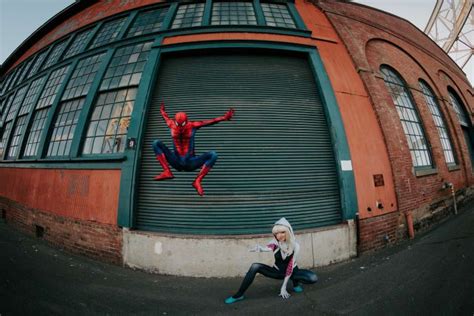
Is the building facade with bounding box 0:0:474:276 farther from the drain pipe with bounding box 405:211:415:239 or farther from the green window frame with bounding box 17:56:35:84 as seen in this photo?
the green window frame with bounding box 17:56:35:84

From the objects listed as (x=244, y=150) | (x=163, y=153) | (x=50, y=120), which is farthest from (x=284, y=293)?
(x=50, y=120)

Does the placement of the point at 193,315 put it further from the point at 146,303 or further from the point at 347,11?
the point at 347,11

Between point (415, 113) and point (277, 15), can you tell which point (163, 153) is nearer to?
point (277, 15)

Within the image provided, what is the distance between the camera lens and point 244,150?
15.6ft

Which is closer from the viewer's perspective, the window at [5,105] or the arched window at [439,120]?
the arched window at [439,120]

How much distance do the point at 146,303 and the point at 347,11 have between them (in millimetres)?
11066

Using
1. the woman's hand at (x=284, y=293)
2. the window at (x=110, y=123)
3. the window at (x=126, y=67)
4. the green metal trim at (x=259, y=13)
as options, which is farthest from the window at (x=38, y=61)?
the woman's hand at (x=284, y=293)

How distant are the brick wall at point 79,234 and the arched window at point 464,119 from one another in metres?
17.3

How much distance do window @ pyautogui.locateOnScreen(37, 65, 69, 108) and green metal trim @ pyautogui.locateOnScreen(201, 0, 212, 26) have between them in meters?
5.91

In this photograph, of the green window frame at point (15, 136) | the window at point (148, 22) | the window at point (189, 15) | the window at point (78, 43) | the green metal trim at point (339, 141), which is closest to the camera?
the green metal trim at point (339, 141)

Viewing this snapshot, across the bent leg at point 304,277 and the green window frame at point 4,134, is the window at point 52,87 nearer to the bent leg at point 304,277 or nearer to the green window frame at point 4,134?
the green window frame at point 4,134

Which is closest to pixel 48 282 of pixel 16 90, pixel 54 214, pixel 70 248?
pixel 70 248

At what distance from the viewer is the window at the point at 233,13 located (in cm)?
620

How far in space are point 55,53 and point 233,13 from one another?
880 centimetres
